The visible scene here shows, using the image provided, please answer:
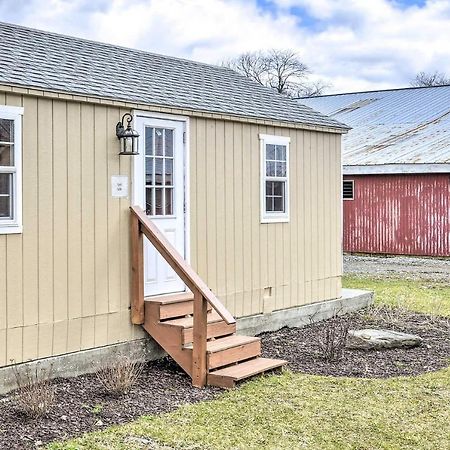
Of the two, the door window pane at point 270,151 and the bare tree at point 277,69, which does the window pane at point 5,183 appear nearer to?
the door window pane at point 270,151

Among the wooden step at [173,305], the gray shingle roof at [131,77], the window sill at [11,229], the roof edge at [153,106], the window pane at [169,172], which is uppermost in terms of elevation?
the gray shingle roof at [131,77]

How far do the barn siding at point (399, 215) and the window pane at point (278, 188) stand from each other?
34.0ft

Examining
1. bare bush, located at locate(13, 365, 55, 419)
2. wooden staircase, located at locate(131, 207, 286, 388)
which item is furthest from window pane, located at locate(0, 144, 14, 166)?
bare bush, located at locate(13, 365, 55, 419)

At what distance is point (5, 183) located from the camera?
22.7 feet

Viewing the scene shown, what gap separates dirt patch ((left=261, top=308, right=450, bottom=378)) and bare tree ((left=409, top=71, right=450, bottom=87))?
42.4 meters

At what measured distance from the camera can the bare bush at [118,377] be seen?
676 centimetres

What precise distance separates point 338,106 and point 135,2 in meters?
9.93

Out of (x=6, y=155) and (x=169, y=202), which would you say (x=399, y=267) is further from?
(x=6, y=155)

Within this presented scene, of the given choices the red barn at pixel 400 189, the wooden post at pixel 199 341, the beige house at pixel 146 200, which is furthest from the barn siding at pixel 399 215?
the wooden post at pixel 199 341

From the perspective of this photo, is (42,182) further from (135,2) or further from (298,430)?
(135,2)

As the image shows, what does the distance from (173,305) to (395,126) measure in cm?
1706

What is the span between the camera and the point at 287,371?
7.80m

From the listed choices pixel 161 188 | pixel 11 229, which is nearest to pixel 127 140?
pixel 161 188

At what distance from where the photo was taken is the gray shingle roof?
761cm
